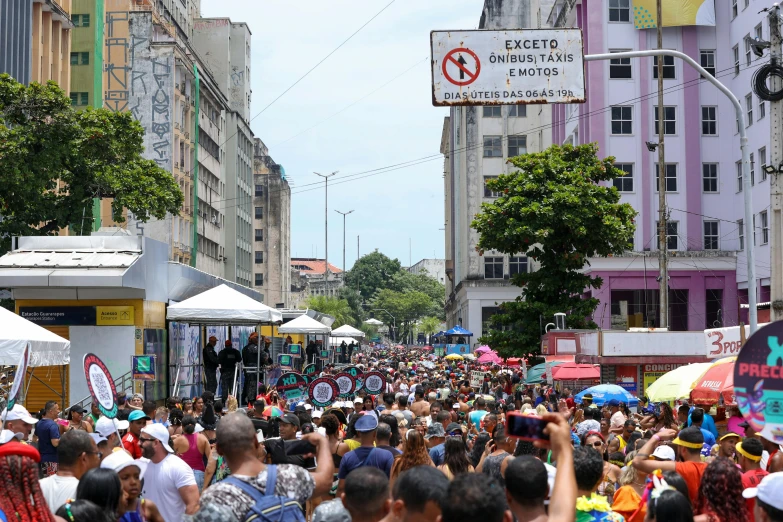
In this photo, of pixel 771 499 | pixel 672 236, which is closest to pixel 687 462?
pixel 771 499

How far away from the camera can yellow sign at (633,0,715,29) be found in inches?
1935

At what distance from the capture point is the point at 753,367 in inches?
250

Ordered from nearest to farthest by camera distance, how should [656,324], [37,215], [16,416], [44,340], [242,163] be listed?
[16,416] < [44,340] < [37,215] < [656,324] < [242,163]

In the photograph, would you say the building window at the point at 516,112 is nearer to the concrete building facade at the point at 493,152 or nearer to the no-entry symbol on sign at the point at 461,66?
the concrete building facade at the point at 493,152

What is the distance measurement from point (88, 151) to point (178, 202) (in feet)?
16.4

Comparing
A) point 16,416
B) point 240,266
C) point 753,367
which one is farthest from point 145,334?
point 240,266

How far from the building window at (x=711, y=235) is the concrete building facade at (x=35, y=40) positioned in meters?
30.2

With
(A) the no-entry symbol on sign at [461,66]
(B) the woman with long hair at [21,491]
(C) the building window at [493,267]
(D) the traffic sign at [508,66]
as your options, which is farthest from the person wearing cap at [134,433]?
(C) the building window at [493,267]

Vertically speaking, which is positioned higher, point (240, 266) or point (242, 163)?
point (242, 163)

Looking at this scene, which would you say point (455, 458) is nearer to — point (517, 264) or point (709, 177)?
point (709, 177)

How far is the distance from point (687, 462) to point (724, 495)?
194cm

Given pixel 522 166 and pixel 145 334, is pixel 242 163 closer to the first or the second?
pixel 522 166

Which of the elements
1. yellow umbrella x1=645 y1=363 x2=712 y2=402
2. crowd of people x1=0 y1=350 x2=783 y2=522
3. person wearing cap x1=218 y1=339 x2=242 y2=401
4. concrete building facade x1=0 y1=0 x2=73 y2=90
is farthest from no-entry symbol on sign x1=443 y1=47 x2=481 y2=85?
concrete building facade x1=0 y1=0 x2=73 y2=90

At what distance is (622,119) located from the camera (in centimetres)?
5116
